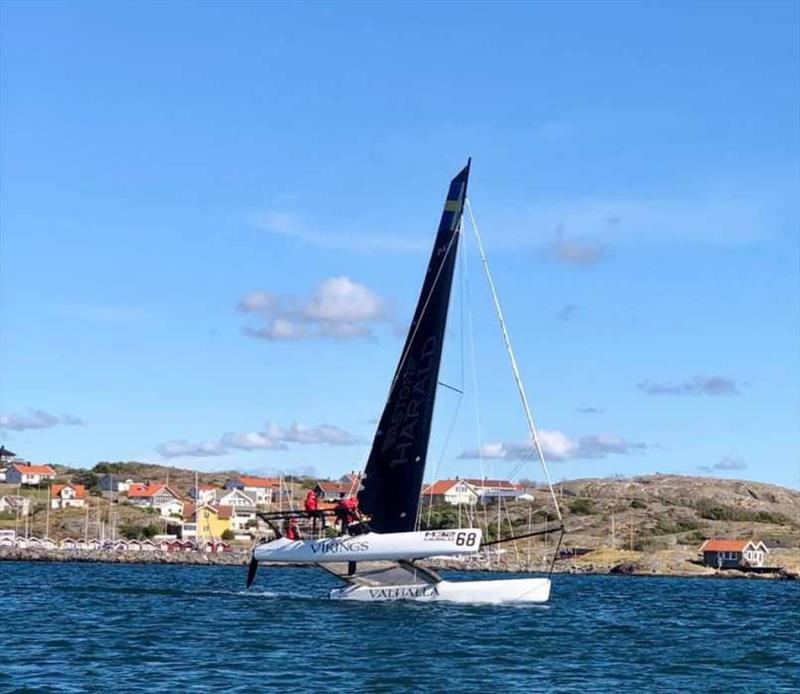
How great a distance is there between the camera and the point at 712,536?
554ft

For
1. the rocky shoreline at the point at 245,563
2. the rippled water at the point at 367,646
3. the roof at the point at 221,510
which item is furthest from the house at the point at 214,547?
the rippled water at the point at 367,646

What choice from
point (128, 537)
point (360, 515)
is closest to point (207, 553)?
point (128, 537)

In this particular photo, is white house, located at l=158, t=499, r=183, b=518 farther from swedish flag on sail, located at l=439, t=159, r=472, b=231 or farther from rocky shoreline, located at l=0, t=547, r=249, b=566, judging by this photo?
swedish flag on sail, located at l=439, t=159, r=472, b=231

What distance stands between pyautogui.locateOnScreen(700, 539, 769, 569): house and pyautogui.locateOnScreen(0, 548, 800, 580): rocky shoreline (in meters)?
3.66

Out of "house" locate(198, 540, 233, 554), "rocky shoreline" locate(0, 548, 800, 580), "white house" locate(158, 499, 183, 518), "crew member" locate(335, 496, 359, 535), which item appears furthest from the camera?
"white house" locate(158, 499, 183, 518)

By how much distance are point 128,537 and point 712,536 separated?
7423 centimetres

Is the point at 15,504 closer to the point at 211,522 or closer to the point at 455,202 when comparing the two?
the point at 211,522

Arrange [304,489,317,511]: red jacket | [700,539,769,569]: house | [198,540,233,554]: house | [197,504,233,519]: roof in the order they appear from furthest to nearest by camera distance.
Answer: [197,504,233,519]: roof → [198,540,233,554]: house → [700,539,769,569]: house → [304,489,317,511]: red jacket

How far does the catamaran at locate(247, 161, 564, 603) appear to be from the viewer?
51.3 m

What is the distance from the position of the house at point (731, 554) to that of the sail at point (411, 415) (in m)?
96.6

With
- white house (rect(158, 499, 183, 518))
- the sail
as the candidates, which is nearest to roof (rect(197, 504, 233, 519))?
white house (rect(158, 499, 183, 518))

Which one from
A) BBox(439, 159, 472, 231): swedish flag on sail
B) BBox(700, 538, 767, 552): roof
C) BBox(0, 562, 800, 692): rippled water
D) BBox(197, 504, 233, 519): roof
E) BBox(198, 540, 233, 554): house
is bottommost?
BBox(0, 562, 800, 692): rippled water

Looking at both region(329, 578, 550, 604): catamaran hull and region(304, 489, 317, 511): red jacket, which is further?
region(304, 489, 317, 511): red jacket

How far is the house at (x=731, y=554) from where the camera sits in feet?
466
